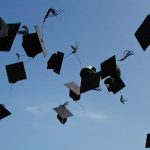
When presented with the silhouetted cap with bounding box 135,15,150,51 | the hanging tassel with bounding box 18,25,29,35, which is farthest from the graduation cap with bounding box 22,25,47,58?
Answer: the silhouetted cap with bounding box 135,15,150,51

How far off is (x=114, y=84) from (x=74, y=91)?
83 cm

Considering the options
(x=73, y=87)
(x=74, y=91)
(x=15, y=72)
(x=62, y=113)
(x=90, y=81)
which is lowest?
(x=90, y=81)

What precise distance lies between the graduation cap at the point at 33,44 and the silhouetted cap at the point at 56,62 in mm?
402

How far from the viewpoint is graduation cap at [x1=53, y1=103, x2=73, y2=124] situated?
287 inches

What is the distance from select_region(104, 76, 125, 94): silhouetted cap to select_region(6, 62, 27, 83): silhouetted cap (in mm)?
1501

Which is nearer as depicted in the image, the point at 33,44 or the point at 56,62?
the point at 33,44

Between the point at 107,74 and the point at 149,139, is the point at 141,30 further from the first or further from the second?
the point at 149,139

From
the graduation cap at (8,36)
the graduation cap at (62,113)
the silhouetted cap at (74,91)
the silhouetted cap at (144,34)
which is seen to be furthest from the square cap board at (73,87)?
the graduation cap at (8,36)

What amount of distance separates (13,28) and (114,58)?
1.81 metres

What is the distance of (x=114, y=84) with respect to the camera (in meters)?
6.54

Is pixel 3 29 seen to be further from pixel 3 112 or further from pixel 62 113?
pixel 62 113

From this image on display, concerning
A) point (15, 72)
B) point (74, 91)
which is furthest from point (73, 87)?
point (15, 72)

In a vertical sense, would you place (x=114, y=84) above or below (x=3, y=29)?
below

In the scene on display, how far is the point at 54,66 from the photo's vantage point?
6676 mm
